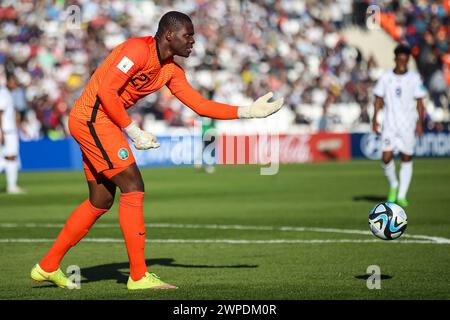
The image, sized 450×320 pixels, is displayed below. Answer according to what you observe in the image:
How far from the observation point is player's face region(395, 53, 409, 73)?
58.1 ft

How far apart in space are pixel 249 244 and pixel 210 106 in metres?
3.57

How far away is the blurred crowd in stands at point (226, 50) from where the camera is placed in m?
35.6

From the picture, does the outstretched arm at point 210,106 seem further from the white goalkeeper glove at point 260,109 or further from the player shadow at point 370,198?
the player shadow at point 370,198

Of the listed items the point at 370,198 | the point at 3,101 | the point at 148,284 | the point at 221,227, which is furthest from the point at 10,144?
the point at 148,284

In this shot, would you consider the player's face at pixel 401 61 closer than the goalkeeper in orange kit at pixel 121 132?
No

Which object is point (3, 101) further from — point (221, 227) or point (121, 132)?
point (121, 132)

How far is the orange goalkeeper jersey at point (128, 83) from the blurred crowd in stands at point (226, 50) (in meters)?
23.6

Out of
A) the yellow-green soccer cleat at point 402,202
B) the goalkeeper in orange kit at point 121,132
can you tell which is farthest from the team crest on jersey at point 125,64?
the yellow-green soccer cleat at point 402,202

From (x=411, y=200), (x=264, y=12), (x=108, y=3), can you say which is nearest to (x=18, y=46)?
(x=108, y=3)

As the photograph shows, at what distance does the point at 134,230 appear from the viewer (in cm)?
919

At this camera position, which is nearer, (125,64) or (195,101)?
(125,64)

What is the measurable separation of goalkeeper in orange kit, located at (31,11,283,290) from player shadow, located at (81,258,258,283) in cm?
74
